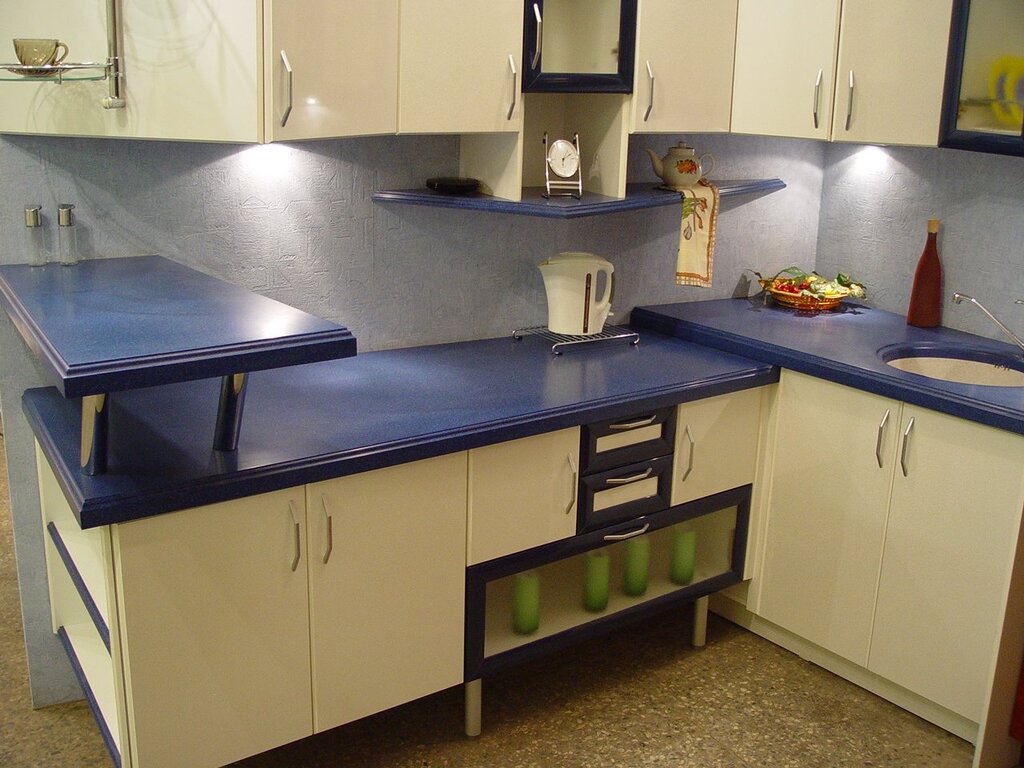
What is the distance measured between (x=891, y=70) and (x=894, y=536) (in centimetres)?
118

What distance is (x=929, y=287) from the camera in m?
3.26

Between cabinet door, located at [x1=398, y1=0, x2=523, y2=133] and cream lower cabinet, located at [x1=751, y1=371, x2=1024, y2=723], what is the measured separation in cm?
109

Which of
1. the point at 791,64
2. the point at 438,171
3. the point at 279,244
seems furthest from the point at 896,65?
the point at 279,244

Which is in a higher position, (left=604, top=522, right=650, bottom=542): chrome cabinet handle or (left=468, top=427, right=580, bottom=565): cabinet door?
(left=468, top=427, right=580, bottom=565): cabinet door

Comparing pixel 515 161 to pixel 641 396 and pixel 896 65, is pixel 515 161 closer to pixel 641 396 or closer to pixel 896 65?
pixel 641 396

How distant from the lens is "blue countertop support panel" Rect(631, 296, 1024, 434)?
259 cm

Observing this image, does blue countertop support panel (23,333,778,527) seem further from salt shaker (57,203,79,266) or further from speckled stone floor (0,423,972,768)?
speckled stone floor (0,423,972,768)

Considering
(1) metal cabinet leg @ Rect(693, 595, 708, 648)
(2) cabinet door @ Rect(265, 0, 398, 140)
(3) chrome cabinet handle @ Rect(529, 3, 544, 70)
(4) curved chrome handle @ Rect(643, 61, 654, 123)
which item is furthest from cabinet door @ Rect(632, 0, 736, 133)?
(1) metal cabinet leg @ Rect(693, 595, 708, 648)

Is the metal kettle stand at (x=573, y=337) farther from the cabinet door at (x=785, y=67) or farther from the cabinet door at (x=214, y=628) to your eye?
the cabinet door at (x=214, y=628)

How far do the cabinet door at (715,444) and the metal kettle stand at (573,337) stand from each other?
1.14ft

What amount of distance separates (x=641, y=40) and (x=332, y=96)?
0.88 m

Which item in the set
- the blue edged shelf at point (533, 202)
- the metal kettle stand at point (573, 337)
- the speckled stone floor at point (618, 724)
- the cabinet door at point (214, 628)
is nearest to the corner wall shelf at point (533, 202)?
the blue edged shelf at point (533, 202)

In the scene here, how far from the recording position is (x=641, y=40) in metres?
2.83

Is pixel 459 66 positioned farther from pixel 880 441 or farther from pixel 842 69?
pixel 880 441
